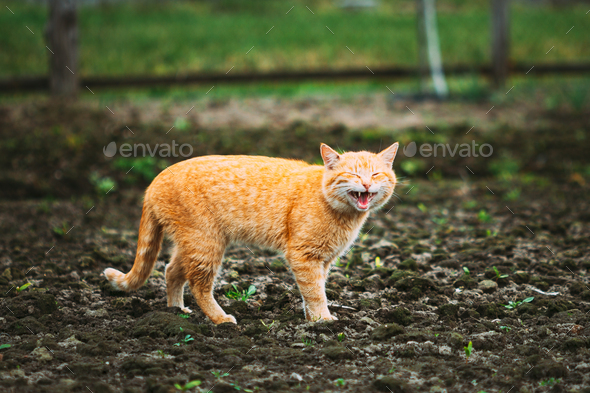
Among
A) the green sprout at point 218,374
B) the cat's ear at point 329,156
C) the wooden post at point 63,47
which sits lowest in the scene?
the green sprout at point 218,374

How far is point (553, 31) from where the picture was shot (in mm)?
11984

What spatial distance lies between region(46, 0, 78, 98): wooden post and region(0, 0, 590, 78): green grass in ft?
3.74

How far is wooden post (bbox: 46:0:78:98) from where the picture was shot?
28.7 feet

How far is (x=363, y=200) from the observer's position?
140 inches

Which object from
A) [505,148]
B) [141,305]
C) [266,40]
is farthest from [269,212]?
[266,40]

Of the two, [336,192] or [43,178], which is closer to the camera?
[336,192]

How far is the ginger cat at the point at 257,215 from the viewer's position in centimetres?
363

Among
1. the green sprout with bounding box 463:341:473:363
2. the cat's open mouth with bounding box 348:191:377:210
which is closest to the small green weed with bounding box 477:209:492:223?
the cat's open mouth with bounding box 348:191:377:210

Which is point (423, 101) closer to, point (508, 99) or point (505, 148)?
point (508, 99)

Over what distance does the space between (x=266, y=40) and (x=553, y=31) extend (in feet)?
20.6

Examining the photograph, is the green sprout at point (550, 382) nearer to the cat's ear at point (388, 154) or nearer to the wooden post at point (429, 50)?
the cat's ear at point (388, 154)

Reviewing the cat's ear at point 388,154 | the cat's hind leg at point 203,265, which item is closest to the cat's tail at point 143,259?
the cat's hind leg at point 203,265

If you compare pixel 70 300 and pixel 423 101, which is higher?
pixel 423 101

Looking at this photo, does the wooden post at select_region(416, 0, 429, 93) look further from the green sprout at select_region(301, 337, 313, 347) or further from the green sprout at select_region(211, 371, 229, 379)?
the green sprout at select_region(211, 371, 229, 379)
